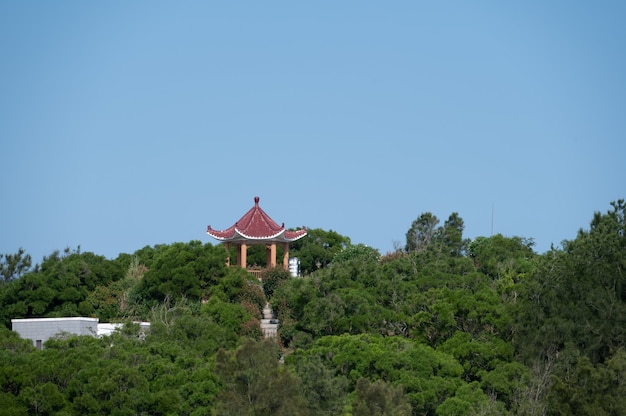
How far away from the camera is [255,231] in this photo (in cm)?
4184

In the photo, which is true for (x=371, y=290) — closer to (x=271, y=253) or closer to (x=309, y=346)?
(x=309, y=346)

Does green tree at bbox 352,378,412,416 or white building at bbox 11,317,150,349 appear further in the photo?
white building at bbox 11,317,150,349

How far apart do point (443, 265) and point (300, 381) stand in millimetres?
14630

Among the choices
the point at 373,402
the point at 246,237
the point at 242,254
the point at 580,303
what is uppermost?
the point at 246,237

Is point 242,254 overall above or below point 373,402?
above

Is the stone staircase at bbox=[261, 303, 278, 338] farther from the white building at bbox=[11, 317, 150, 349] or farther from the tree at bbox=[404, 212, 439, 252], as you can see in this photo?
the tree at bbox=[404, 212, 439, 252]

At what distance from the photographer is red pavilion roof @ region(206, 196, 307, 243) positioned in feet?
137

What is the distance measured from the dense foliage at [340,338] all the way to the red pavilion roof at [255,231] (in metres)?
2.34

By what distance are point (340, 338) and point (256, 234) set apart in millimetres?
12179

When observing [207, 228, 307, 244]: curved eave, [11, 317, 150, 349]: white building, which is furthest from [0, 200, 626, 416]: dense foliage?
[207, 228, 307, 244]: curved eave

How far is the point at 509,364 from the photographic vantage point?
1147 inches

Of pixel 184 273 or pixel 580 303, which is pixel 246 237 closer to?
pixel 184 273

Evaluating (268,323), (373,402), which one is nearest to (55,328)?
(268,323)

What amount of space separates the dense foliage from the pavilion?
7.76ft
